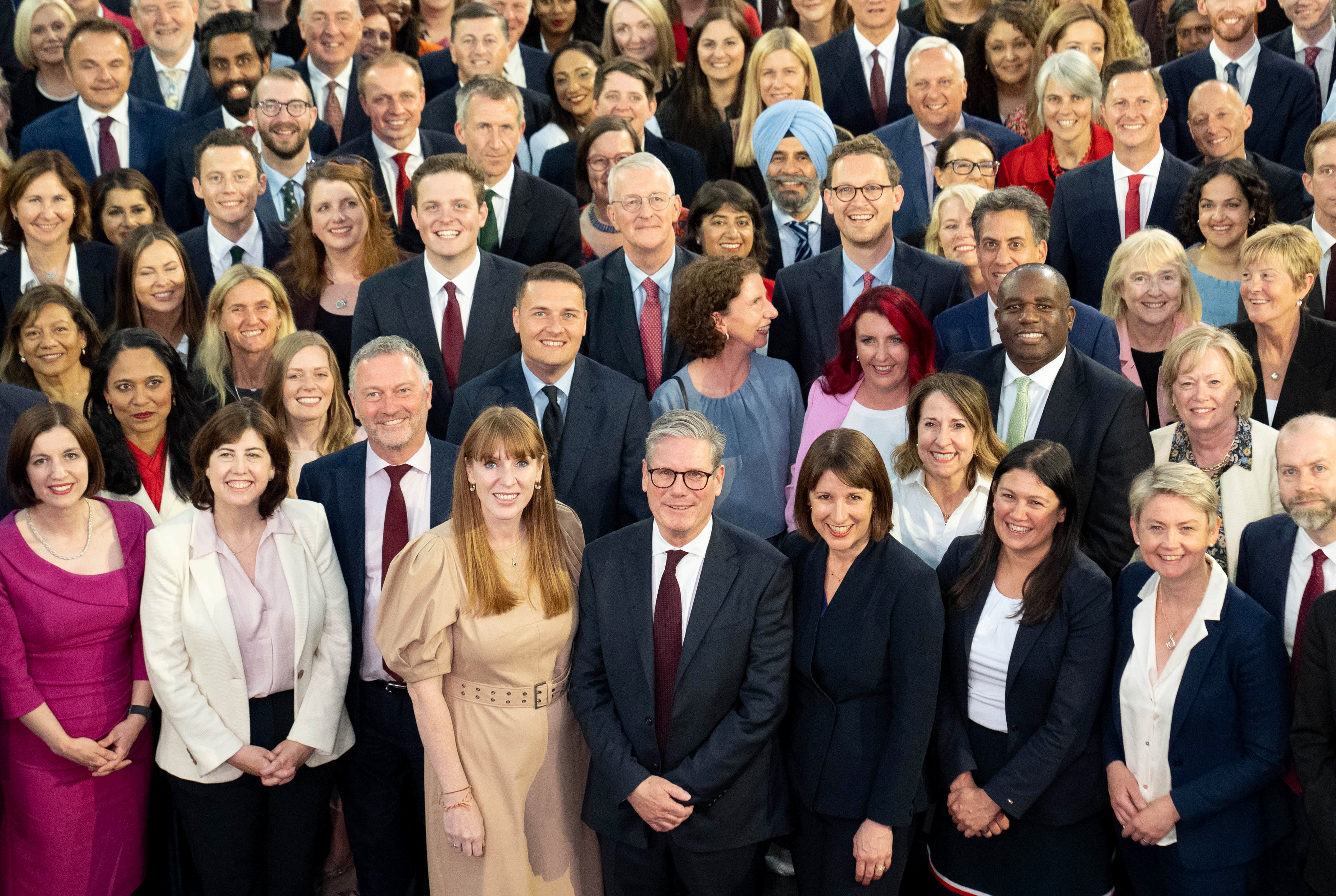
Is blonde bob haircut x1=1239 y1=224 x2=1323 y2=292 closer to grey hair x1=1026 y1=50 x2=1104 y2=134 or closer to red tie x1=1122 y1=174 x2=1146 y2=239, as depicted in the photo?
red tie x1=1122 y1=174 x2=1146 y2=239

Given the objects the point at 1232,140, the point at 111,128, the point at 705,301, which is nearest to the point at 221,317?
the point at 705,301

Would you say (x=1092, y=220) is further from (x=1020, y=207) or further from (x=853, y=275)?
(x=853, y=275)

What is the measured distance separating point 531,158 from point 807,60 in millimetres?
1461

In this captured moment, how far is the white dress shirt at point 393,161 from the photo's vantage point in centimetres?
627

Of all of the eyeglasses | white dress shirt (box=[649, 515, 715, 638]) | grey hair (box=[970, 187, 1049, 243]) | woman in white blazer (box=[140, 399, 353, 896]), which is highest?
grey hair (box=[970, 187, 1049, 243])

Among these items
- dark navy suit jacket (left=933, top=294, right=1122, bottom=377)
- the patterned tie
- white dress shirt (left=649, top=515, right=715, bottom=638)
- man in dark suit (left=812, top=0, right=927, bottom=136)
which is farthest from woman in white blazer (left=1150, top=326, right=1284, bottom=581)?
man in dark suit (left=812, top=0, right=927, bottom=136)

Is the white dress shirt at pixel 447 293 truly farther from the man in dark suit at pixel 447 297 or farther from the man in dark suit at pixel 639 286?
the man in dark suit at pixel 639 286

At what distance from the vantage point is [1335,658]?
3.55 meters

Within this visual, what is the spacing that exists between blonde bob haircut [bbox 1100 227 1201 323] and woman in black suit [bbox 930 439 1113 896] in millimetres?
1458

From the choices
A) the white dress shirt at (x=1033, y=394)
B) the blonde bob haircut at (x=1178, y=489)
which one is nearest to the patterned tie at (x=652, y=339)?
the white dress shirt at (x=1033, y=394)

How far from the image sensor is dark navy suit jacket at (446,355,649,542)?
4551 millimetres

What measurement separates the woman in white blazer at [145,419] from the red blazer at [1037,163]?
3642mm

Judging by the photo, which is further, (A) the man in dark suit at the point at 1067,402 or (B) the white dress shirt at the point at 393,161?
(B) the white dress shirt at the point at 393,161

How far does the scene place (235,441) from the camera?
4070 mm
